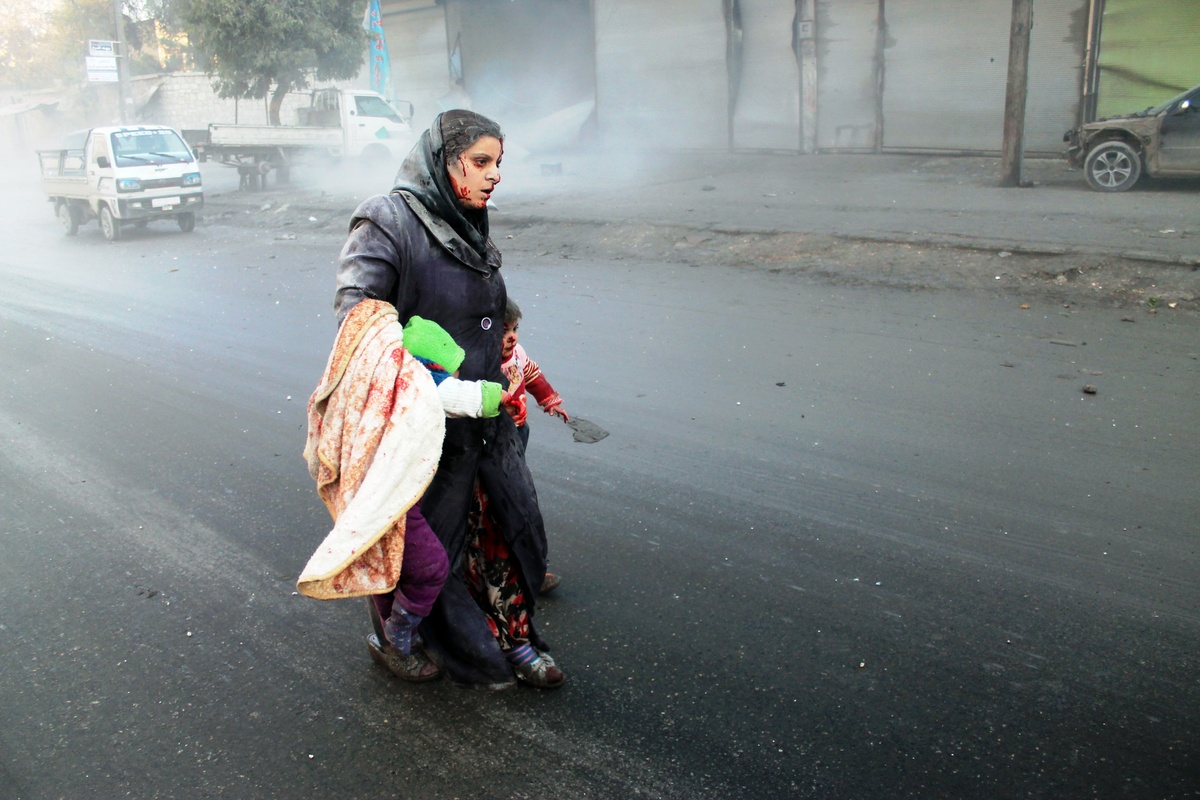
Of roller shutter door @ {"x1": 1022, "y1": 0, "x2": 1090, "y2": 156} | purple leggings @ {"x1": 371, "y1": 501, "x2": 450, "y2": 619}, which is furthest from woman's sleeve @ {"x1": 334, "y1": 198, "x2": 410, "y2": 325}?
roller shutter door @ {"x1": 1022, "y1": 0, "x2": 1090, "y2": 156}

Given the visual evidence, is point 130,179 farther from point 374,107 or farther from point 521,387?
point 521,387

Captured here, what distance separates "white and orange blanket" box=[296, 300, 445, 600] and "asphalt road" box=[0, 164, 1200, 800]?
2.33 feet

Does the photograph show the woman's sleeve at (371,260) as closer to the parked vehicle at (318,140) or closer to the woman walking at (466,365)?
the woman walking at (466,365)

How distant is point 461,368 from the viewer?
298 centimetres

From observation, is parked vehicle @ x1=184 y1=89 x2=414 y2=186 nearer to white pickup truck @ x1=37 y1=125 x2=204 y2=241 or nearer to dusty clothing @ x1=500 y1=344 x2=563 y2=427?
white pickup truck @ x1=37 y1=125 x2=204 y2=241

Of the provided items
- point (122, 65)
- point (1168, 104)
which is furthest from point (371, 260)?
point (122, 65)

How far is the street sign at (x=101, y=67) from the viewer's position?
30016mm

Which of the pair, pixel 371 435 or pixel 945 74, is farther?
pixel 945 74

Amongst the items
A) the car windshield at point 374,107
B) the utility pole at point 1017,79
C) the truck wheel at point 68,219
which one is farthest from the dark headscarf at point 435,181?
→ the car windshield at point 374,107

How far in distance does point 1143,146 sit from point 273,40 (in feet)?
69.1

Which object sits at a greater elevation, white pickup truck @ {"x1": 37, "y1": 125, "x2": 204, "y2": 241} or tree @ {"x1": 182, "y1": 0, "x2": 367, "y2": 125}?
tree @ {"x1": 182, "y1": 0, "x2": 367, "y2": 125}

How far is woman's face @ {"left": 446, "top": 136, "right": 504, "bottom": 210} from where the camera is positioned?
2787 mm

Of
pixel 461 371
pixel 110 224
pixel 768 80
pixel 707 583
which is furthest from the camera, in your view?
pixel 768 80

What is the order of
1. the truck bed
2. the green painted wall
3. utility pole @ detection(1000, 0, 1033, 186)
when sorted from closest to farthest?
utility pole @ detection(1000, 0, 1033, 186), the green painted wall, the truck bed
